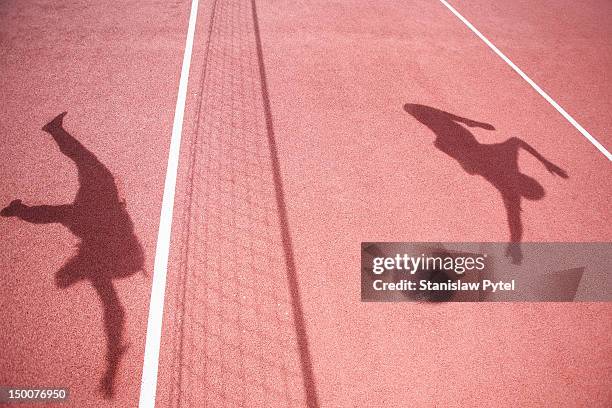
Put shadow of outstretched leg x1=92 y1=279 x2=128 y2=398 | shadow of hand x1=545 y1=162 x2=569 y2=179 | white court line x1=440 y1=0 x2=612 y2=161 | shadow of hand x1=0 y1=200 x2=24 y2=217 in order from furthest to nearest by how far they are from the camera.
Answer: white court line x1=440 y1=0 x2=612 y2=161 → shadow of hand x1=545 y1=162 x2=569 y2=179 → shadow of hand x1=0 y1=200 x2=24 y2=217 → shadow of outstretched leg x1=92 y1=279 x2=128 y2=398

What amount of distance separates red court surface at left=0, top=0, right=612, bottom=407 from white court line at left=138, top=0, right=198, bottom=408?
7cm

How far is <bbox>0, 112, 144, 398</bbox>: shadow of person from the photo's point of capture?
12.5 feet

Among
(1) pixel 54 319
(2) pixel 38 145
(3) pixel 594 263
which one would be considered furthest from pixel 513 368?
(2) pixel 38 145

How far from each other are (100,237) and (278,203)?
2.33m

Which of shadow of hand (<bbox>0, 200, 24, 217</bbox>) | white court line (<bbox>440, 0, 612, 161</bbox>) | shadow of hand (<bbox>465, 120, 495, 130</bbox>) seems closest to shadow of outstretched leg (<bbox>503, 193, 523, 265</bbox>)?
shadow of hand (<bbox>465, 120, 495, 130</bbox>)

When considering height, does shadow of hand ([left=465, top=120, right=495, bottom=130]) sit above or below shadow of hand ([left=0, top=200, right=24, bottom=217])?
above

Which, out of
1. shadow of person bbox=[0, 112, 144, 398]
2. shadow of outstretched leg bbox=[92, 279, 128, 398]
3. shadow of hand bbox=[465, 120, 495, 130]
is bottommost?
shadow of outstretched leg bbox=[92, 279, 128, 398]

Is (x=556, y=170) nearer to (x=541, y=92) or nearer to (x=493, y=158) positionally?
(x=493, y=158)

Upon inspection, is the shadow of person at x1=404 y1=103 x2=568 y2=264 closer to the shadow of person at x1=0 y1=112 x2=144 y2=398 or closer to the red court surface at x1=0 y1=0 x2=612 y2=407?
the red court surface at x1=0 y1=0 x2=612 y2=407

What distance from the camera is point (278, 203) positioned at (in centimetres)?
513

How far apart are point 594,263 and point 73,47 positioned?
33.9 ft

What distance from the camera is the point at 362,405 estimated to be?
11.4 feet

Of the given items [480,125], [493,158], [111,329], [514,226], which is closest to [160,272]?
[111,329]

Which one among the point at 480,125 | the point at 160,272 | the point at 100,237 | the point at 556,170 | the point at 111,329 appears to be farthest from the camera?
the point at 480,125
